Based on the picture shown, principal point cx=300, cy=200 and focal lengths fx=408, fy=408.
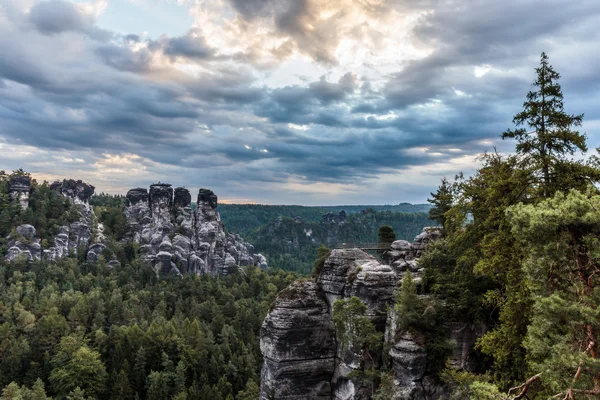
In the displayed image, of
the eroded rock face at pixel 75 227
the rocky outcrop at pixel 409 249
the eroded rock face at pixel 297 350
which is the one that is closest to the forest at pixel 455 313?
the rocky outcrop at pixel 409 249

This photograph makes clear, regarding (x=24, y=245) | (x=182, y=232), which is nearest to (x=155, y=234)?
(x=182, y=232)

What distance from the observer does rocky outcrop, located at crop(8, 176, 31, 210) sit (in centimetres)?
10544

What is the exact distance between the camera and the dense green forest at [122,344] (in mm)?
46781

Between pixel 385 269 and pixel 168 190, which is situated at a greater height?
pixel 168 190

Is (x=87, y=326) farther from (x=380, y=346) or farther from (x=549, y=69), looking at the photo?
(x=549, y=69)

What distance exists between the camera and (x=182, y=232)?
113000 mm

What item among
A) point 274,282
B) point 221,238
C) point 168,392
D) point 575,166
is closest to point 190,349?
point 168,392

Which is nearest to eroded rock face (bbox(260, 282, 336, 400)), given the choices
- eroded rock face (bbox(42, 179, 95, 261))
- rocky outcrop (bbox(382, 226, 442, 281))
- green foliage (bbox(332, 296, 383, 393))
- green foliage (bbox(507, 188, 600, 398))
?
green foliage (bbox(332, 296, 383, 393))

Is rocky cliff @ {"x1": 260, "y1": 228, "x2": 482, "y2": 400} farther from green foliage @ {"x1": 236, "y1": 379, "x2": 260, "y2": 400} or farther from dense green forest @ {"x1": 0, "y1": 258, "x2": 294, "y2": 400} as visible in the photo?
dense green forest @ {"x1": 0, "y1": 258, "x2": 294, "y2": 400}

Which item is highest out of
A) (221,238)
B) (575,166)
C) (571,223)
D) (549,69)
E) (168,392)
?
(549,69)

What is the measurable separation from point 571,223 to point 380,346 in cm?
1910

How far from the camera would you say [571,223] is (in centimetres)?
1021

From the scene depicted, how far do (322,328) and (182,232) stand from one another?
87621 mm

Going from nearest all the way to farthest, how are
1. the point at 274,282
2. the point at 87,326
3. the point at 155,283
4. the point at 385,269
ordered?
the point at 385,269 < the point at 87,326 < the point at 155,283 < the point at 274,282
